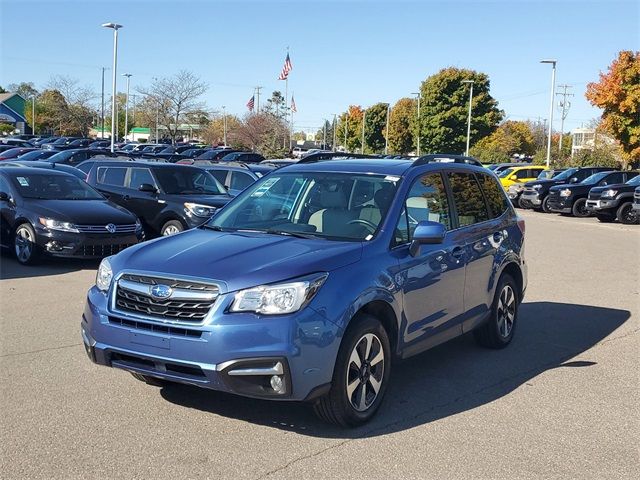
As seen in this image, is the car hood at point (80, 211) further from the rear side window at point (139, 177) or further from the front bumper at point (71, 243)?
the rear side window at point (139, 177)

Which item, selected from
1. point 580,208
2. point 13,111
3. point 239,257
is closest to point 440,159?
point 239,257

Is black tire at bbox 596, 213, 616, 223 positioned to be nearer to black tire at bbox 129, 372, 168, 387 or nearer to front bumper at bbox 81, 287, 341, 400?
black tire at bbox 129, 372, 168, 387

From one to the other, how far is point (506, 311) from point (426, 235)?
2.36 metres

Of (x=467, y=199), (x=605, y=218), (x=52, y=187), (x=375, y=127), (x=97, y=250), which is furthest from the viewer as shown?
(x=375, y=127)

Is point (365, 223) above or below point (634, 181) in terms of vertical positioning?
below

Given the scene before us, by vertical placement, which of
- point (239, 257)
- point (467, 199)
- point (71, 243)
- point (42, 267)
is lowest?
point (42, 267)

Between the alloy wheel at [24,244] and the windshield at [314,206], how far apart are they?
6.03 metres

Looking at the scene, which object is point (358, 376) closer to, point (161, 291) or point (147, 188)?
point (161, 291)

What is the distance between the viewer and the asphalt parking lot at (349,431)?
402cm

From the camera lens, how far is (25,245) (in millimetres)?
10828

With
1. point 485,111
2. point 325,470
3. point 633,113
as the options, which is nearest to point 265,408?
point 325,470

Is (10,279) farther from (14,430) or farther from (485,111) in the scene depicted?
(485,111)

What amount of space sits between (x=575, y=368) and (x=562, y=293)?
160 inches

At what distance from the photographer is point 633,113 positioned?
105 feet
